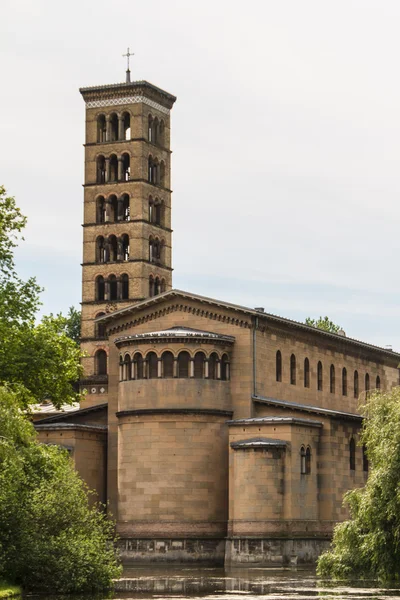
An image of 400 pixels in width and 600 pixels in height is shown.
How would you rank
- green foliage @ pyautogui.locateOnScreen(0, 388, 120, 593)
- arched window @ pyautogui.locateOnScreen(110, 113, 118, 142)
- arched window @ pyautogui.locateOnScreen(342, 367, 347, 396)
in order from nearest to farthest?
green foliage @ pyautogui.locateOnScreen(0, 388, 120, 593) < arched window @ pyautogui.locateOnScreen(342, 367, 347, 396) < arched window @ pyautogui.locateOnScreen(110, 113, 118, 142)

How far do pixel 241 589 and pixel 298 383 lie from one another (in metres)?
38.3

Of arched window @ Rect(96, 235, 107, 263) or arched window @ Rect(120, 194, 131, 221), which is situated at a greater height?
arched window @ Rect(120, 194, 131, 221)

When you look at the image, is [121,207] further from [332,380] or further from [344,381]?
[332,380]

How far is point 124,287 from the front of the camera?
122m

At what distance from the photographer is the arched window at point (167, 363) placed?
269 ft

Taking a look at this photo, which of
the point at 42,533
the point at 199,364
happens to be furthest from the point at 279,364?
the point at 42,533

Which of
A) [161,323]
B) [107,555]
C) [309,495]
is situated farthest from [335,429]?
[107,555]

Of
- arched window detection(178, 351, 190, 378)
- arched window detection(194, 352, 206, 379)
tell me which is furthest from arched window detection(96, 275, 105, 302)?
arched window detection(178, 351, 190, 378)

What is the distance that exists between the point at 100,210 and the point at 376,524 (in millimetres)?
73131

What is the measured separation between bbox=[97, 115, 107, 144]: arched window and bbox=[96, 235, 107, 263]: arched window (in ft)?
28.6

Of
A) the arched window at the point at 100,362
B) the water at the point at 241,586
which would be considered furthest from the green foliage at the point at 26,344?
the arched window at the point at 100,362

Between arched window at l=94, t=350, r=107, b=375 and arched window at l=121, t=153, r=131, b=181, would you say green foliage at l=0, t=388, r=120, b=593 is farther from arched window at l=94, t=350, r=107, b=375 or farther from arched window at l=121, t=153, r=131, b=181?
arched window at l=121, t=153, r=131, b=181

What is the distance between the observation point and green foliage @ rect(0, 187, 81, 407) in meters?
65.3

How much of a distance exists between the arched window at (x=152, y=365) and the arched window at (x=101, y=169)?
147 feet
